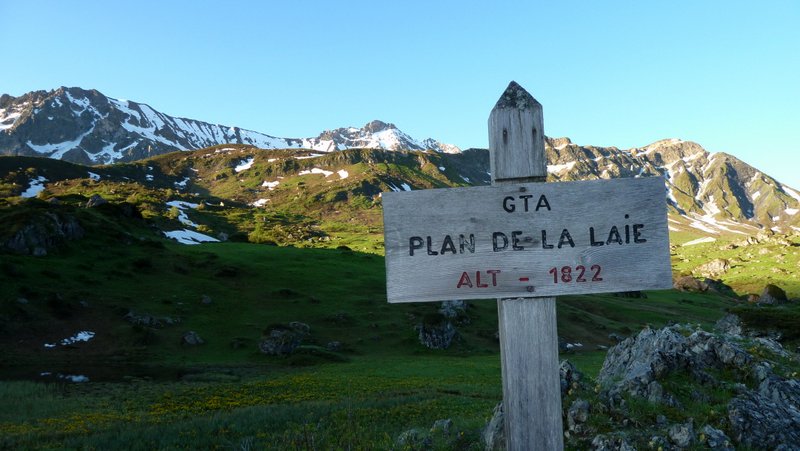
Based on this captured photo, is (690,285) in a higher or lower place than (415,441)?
lower

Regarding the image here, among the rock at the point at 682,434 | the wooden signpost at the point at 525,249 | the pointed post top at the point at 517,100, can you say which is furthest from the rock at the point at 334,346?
the pointed post top at the point at 517,100

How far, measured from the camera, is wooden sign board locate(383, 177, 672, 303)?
15.1ft

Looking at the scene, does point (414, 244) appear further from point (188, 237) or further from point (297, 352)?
point (188, 237)

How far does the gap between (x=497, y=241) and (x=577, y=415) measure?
263 inches

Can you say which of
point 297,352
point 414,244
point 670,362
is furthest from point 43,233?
point 414,244

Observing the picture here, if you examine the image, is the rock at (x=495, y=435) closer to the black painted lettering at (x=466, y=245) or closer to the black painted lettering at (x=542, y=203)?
the black painted lettering at (x=466, y=245)

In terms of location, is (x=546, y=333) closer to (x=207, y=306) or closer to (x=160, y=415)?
(x=160, y=415)

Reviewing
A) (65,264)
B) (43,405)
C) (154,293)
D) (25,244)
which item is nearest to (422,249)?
(43,405)

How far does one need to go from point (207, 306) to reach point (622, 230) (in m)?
70.3

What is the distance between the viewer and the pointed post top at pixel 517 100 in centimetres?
476

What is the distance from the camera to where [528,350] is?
4594mm

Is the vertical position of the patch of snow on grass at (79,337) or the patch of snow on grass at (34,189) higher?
the patch of snow on grass at (34,189)

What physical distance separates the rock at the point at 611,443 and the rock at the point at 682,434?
83 cm

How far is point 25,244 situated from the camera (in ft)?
254
